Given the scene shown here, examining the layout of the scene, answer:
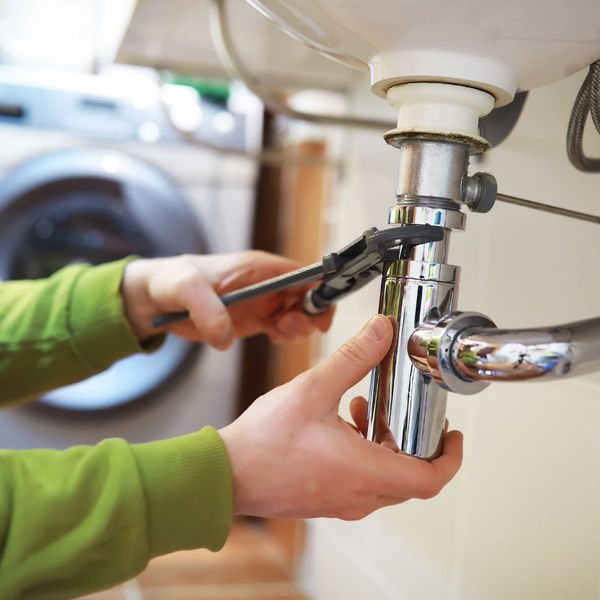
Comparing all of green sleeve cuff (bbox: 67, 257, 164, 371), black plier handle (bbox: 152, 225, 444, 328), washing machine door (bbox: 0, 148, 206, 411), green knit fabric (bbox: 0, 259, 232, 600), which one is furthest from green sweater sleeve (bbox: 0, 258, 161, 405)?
washing machine door (bbox: 0, 148, 206, 411)

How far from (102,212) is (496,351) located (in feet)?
3.76

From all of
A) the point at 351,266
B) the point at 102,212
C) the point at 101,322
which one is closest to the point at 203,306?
the point at 101,322

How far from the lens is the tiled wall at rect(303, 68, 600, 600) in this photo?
57 centimetres

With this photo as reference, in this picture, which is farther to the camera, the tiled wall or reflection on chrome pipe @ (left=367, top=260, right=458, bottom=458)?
the tiled wall

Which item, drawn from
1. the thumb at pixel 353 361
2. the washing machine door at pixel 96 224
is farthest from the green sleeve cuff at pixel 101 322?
the washing machine door at pixel 96 224

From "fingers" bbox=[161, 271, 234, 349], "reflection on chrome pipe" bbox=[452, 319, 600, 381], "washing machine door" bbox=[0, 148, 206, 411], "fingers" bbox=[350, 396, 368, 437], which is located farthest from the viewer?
"washing machine door" bbox=[0, 148, 206, 411]

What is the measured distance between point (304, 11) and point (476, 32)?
0.32 ft

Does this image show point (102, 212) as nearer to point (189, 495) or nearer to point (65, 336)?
point (65, 336)

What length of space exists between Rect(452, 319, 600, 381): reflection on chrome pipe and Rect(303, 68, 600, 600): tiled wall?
0.18 metres

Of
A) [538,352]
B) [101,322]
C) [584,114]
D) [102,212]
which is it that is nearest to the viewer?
[538,352]

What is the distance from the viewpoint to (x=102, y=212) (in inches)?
54.8

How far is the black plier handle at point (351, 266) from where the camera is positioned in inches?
16.7

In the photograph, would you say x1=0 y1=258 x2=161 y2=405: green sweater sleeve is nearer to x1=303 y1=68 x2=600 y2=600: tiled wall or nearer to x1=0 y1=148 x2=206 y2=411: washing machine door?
x1=303 y1=68 x2=600 y2=600: tiled wall

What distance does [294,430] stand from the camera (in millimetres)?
426
